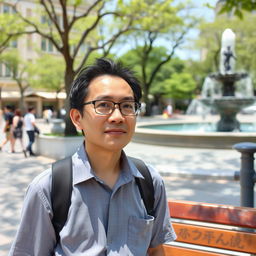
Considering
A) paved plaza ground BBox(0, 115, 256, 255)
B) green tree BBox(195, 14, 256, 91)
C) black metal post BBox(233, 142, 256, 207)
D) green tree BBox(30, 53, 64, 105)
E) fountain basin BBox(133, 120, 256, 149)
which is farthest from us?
green tree BBox(30, 53, 64, 105)

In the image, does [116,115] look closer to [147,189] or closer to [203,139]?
[147,189]

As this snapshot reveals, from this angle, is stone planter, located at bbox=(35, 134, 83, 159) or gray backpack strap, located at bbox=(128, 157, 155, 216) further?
stone planter, located at bbox=(35, 134, 83, 159)

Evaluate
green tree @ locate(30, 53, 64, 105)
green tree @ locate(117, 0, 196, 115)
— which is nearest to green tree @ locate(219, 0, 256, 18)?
green tree @ locate(117, 0, 196, 115)

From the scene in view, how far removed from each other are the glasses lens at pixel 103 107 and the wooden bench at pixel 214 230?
1.19 meters

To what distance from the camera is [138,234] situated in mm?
1688

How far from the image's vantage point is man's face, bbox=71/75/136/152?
5.37 ft

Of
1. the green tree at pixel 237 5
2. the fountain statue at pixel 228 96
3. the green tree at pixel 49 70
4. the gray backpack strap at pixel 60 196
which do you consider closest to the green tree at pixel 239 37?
the green tree at pixel 49 70

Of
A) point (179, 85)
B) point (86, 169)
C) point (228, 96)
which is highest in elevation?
point (179, 85)

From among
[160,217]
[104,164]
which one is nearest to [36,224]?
[104,164]

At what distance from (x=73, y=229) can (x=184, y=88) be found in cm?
4704

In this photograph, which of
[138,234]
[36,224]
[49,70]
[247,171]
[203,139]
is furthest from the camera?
[49,70]

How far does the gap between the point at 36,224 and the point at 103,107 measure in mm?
621

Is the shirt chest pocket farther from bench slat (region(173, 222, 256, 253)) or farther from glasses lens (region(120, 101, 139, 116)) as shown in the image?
bench slat (region(173, 222, 256, 253))

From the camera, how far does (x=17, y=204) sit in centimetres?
590
